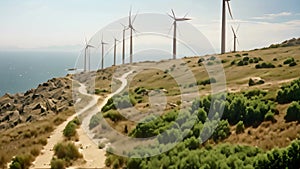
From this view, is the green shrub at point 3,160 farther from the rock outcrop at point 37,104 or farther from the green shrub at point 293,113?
the rock outcrop at point 37,104

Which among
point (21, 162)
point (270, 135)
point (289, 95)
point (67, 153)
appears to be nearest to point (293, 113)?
point (270, 135)

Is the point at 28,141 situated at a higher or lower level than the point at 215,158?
lower

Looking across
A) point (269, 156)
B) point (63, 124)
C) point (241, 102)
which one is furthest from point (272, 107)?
point (63, 124)

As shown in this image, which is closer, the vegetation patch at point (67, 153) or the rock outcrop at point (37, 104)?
the vegetation patch at point (67, 153)

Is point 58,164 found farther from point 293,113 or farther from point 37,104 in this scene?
point 37,104

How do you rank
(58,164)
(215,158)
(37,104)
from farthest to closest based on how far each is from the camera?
1. (37,104)
2. (58,164)
3. (215,158)

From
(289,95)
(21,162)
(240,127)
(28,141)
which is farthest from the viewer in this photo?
(28,141)

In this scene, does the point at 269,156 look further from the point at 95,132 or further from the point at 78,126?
the point at 78,126

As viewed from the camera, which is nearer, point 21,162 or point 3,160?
point 21,162

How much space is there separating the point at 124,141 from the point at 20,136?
39.8ft

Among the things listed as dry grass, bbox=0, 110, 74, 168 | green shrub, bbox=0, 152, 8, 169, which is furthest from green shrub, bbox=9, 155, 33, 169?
dry grass, bbox=0, 110, 74, 168

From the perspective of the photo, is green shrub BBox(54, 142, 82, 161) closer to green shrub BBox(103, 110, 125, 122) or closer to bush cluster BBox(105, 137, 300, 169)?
bush cluster BBox(105, 137, 300, 169)

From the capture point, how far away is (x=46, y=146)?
946 inches

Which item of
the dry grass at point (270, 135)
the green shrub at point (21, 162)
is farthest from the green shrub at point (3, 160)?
the dry grass at point (270, 135)
